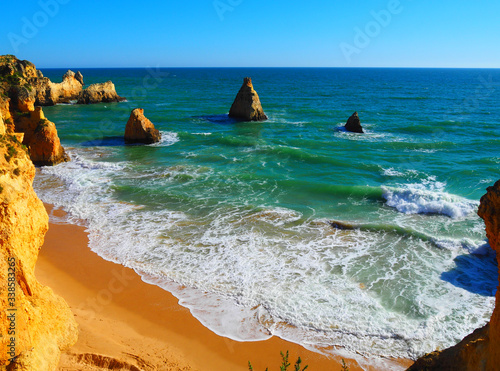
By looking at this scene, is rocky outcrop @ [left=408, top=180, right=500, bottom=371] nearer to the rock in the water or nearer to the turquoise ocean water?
the turquoise ocean water

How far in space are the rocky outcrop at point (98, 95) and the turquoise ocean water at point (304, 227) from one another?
2508 cm

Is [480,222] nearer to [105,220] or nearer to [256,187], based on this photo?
[256,187]

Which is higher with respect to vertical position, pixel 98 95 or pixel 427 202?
pixel 98 95

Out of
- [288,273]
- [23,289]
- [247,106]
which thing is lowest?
[288,273]

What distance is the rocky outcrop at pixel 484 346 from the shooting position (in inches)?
188

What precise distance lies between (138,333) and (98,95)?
174 feet

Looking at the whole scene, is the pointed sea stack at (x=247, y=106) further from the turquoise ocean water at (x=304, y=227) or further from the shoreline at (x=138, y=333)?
the shoreline at (x=138, y=333)

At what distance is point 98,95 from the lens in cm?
5466

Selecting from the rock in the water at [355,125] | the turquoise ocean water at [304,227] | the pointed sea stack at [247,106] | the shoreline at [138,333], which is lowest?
the shoreline at [138,333]

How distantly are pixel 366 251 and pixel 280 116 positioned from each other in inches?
→ 1248

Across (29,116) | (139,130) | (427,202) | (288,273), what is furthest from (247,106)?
(288,273)

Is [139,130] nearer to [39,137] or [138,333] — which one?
[39,137]

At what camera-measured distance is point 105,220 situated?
1477cm

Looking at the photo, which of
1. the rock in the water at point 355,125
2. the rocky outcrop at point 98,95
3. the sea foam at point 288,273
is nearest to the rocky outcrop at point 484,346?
the sea foam at point 288,273
